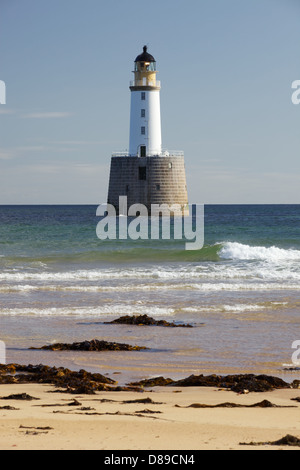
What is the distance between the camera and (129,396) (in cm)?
740

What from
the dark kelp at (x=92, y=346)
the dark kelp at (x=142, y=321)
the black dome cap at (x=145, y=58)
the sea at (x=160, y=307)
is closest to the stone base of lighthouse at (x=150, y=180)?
the black dome cap at (x=145, y=58)

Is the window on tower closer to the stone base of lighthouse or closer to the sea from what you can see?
the stone base of lighthouse

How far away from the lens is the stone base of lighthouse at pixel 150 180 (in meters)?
52.6

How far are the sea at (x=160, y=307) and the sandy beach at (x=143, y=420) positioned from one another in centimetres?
121

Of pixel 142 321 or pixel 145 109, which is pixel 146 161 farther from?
pixel 142 321

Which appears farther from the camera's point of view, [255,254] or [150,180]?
[150,180]

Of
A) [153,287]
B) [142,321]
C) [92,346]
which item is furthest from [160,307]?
[92,346]

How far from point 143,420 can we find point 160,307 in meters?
8.83

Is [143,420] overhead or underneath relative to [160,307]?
underneath

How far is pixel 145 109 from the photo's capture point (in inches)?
2015
